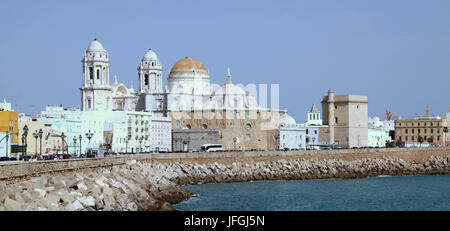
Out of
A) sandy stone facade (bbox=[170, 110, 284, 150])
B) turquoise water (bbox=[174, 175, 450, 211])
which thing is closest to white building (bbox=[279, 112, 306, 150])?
sandy stone facade (bbox=[170, 110, 284, 150])

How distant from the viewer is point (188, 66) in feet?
297

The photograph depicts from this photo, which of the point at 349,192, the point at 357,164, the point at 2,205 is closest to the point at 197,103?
the point at 357,164

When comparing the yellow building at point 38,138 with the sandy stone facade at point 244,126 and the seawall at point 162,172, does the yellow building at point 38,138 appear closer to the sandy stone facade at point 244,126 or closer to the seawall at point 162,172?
the seawall at point 162,172

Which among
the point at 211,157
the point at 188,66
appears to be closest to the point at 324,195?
the point at 211,157

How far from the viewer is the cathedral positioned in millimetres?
80500

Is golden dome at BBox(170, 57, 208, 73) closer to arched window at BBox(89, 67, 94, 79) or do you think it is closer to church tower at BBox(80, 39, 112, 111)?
church tower at BBox(80, 39, 112, 111)

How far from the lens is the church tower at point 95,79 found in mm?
79812

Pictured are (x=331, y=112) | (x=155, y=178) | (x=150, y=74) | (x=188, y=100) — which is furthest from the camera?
(x=188, y=100)

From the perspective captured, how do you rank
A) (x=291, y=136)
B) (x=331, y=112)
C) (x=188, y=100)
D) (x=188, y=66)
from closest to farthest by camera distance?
(x=291, y=136) < (x=331, y=112) < (x=188, y=100) < (x=188, y=66)

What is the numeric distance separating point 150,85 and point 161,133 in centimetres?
842

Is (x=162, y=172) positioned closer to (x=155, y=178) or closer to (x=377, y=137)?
(x=155, y=178)

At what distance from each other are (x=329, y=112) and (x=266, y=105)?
6.71 m
